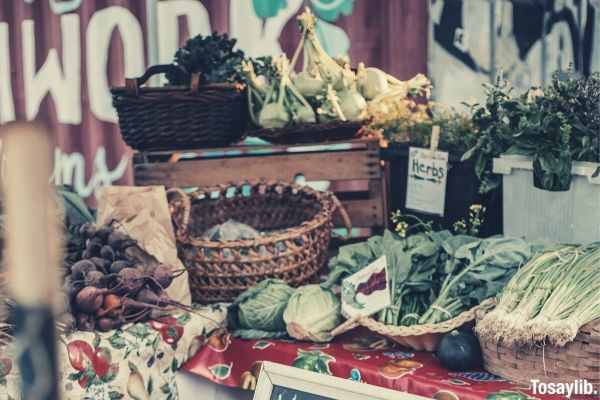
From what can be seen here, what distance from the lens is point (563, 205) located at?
168cm

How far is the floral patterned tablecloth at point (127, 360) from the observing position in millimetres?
1467

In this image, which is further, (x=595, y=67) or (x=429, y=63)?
(x=595, y=67)

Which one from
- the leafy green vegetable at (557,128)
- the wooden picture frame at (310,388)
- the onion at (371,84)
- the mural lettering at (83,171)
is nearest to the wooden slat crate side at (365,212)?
the onion at (371,84)

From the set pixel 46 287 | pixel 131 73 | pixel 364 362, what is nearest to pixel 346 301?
pixel 364 362

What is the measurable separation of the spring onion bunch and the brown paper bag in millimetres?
706

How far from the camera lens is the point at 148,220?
1809 mm

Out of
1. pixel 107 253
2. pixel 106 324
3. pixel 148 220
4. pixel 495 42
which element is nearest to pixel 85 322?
pixel 106 324

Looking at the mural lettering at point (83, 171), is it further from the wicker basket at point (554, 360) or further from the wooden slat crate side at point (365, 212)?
the wicker basket at point (554, 360)

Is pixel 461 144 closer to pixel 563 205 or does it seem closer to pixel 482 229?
pixel 482 229

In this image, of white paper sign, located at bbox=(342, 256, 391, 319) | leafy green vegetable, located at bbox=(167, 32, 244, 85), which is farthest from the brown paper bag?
leafy green vegetable, located at bbox=(167, 32, 244, 85)

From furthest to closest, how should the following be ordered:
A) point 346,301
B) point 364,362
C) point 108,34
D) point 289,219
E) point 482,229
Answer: point 108,34
point 289,219
point 482,229
point 346,301
point 364,362

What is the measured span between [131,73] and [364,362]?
114 inches

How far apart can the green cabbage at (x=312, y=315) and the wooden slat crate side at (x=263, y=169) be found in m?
0.61

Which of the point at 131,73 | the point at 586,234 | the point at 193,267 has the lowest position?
the point at 193,267
